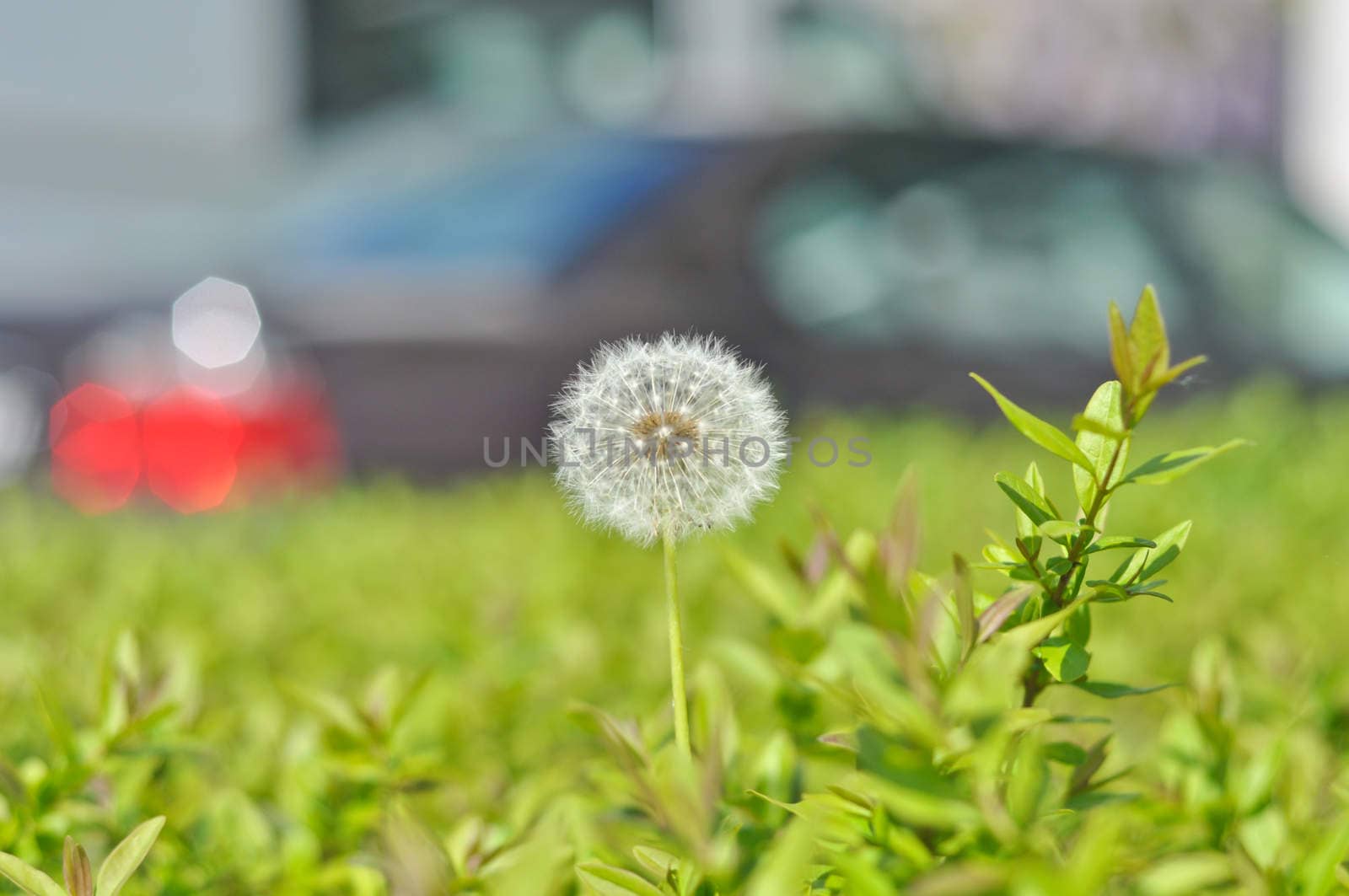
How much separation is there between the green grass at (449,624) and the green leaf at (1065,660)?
0.53 ft

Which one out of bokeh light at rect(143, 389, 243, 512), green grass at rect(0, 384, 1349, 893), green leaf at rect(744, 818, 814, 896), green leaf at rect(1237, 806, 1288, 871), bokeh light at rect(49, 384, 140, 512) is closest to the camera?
green leaf at rect(744, 818, 814, 896)

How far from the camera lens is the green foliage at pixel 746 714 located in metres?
0.78

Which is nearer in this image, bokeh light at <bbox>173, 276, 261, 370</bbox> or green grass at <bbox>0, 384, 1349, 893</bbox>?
green grass at <bbox>0, 384, 1349, 893</bbox>

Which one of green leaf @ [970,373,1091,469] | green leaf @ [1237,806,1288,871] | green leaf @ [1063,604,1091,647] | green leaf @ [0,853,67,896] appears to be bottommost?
green leaf @ [1237,806,1288,871]

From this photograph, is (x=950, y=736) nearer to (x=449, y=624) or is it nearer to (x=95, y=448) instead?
(x=449, y=624)

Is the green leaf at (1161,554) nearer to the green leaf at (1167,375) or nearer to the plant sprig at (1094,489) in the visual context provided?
the plant sprig at (1094,489)

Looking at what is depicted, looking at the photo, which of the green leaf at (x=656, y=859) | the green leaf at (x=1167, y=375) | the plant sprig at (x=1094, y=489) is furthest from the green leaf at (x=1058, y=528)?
the green leaf at (x=656, y=859)

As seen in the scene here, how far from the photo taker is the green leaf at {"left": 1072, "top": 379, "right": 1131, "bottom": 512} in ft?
2.81

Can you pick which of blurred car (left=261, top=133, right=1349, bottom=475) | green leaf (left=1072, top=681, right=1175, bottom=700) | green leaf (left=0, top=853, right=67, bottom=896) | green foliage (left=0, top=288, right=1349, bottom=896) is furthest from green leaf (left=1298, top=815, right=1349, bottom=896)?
blurred car (left=261, top=133, right=1349, bottom=475)

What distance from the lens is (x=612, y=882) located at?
84 centimetres

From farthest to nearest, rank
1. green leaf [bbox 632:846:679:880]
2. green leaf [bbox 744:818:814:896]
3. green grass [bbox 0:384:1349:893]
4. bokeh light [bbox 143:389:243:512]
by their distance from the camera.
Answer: bokeh light [bbox 143:389:243:512] → green grass [bbox 0:384:1349:893] → green leaf [bbox 632:846:679:880] → green leaf [bbox 744:818:814:896]

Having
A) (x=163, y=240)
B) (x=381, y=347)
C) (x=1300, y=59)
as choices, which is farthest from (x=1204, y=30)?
(x=381, y=347)

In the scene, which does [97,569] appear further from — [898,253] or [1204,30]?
[1204,30]

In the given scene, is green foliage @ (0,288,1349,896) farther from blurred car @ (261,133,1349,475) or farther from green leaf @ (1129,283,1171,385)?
blurred car @ (261,133,1349,475)
